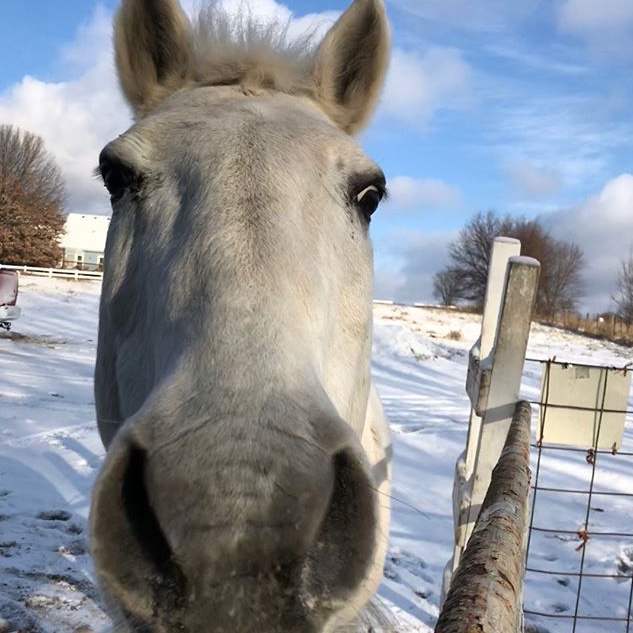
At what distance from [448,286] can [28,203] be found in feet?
140

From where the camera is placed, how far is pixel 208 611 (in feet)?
3.74

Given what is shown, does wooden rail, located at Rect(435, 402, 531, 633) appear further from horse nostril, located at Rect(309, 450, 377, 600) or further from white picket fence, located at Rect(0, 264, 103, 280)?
white picket fence, located at Rect(0, 264, 103, 280)

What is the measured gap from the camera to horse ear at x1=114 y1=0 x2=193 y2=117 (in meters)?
2.81

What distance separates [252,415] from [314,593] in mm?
384

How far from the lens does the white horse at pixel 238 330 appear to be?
1.18 metres

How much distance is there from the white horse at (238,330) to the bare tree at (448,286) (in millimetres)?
57689

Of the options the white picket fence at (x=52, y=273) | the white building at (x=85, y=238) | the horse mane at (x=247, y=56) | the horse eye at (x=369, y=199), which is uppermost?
the white building at (x=85, y=238)

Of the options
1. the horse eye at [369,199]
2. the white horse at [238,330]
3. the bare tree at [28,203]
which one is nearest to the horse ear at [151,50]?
the white horse at [238,330]

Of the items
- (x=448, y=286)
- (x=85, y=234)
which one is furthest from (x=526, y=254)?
(x=85, y=234)

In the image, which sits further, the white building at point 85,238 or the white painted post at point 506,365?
the white building at point 85,238

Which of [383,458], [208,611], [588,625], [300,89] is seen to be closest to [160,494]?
[208,611]

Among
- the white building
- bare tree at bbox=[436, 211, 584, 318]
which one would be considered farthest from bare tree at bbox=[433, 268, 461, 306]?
the white building

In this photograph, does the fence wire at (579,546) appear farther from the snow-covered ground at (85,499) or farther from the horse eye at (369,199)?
the horse eye at (369,199)

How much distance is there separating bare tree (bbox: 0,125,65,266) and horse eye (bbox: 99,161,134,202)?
40077 mm
